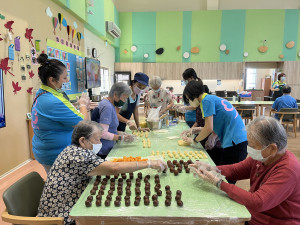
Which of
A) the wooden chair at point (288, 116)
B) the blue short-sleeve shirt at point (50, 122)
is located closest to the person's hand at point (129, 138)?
the blue short-sleeve shirt at point (50, 122)

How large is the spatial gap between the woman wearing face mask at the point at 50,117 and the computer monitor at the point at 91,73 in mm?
4229

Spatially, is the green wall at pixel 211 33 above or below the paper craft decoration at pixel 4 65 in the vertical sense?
above

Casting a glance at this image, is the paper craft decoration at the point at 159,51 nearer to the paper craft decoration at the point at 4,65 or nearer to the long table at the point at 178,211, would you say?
the paper craft decoration at the point at 4,65

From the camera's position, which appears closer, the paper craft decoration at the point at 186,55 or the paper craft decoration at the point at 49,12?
the paper craft decoration at the point at 49,12

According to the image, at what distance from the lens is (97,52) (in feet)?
24.2

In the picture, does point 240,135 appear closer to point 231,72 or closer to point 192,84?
point 192,84

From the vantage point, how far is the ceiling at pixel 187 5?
9820 mm

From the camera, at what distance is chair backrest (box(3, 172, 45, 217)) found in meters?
1.36

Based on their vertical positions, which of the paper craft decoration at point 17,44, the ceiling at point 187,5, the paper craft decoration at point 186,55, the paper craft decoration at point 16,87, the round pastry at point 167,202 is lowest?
the round pastry at point 167,202

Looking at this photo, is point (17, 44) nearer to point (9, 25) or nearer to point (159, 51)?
point (9, 25)

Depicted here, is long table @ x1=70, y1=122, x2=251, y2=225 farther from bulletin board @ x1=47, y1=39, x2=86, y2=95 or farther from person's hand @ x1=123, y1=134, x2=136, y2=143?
bulletin board @ x1=47, y1=39, x2=86, y2=95

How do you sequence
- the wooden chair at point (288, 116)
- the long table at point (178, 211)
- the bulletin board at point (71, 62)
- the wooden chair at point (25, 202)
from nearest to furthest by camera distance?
the long table at point (178, 211) < the wooden chair at point (25, 202) < the bulletin board at point (71, 62) < the wooden chair at point (288, 116)

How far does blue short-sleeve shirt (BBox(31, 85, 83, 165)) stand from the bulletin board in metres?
2.86

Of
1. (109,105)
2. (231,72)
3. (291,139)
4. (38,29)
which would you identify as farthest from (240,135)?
(231,72)
